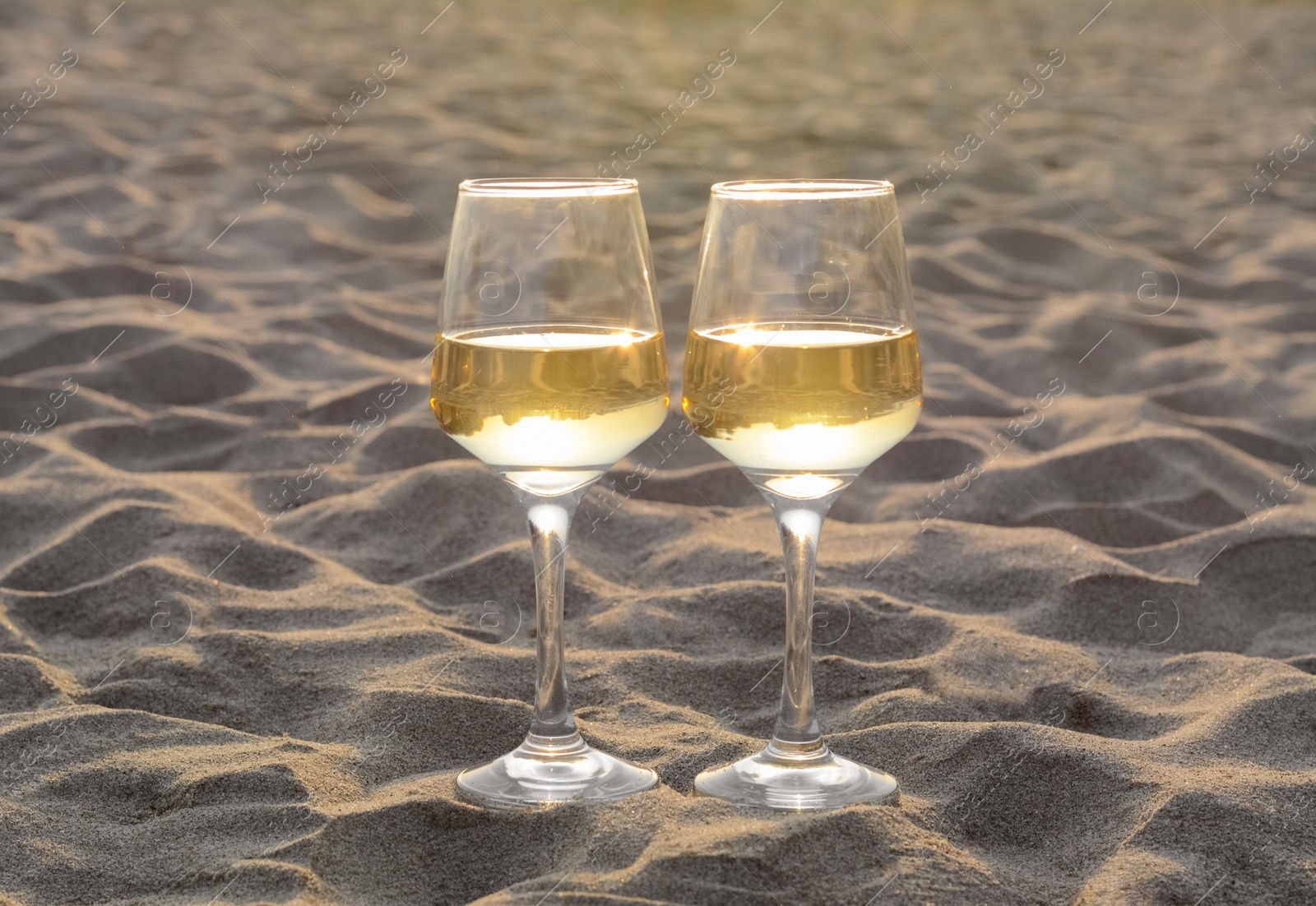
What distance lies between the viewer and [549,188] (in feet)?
4.92

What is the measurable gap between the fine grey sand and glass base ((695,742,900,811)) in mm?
36

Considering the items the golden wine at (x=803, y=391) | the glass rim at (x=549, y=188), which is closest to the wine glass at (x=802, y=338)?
the golden wine at (x=803, y=391)

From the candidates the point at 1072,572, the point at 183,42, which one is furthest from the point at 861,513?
the point at 183,42

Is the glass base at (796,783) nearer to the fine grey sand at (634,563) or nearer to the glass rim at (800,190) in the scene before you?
the fine grey sand at (634,563)

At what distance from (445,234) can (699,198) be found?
1.15 metres

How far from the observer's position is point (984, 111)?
26.2 feet

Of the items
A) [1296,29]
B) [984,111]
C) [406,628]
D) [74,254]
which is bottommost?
[406,628]

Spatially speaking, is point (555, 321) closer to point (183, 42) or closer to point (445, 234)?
point (445, 234)

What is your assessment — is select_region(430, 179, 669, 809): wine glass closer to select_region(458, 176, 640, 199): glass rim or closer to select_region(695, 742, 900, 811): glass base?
select_region(458, 176, 640, 199): glass rim

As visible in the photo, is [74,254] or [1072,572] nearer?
[1072,572]

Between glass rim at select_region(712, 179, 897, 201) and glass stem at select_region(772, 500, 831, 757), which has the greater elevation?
glass rim at select_region(712, 179, 897, 201)

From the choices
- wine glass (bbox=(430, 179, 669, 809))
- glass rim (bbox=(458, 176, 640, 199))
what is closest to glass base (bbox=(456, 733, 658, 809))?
wine glass (bbox=(430, 179, 669, 809))

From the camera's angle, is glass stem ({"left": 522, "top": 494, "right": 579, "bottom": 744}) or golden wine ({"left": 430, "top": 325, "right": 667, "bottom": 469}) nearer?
golden wine ({"left": 430, "top": 325, "right": 667, "bottom": 469})

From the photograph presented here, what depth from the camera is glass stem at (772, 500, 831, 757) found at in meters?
1.54
